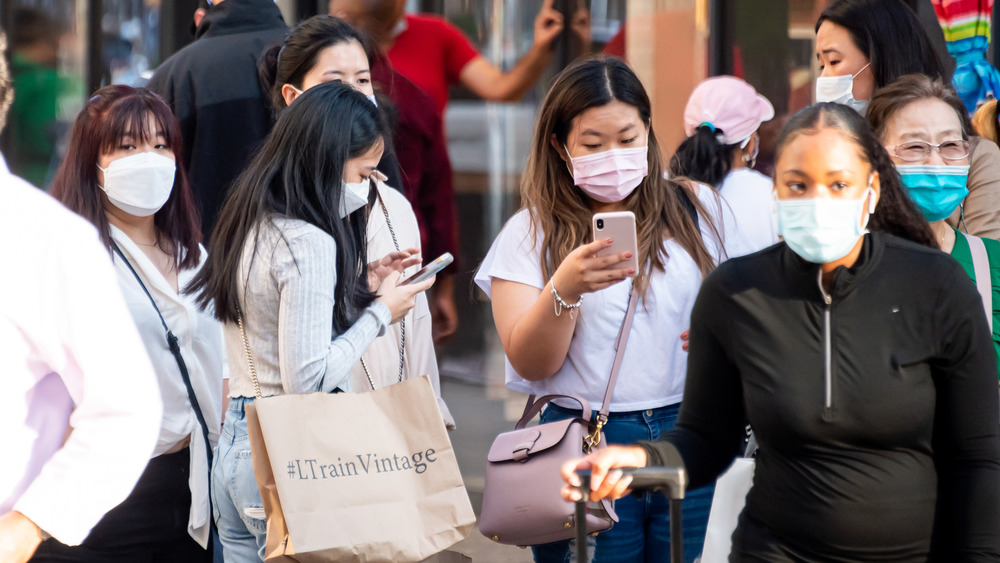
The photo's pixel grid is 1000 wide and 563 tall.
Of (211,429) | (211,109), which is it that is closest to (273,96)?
(211,109)

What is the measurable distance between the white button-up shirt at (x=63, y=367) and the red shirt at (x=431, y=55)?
167 inches

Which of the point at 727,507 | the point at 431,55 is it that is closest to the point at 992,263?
the point at 727,507

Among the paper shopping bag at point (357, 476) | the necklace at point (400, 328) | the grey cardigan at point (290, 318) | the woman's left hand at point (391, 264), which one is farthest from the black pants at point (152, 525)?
the woman's left hand at point (391, 264)

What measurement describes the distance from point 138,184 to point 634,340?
152 centimetres

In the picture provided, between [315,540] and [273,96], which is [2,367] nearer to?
[315,540]

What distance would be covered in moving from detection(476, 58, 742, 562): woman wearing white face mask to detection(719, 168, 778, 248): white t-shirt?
0.48m

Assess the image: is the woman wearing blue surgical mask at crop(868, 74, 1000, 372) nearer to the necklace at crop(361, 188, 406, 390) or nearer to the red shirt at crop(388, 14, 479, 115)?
the necklace at crop(361, 188, 406, 390)

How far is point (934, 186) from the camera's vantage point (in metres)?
3.13

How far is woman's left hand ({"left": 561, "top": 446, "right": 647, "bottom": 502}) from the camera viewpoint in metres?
2.11

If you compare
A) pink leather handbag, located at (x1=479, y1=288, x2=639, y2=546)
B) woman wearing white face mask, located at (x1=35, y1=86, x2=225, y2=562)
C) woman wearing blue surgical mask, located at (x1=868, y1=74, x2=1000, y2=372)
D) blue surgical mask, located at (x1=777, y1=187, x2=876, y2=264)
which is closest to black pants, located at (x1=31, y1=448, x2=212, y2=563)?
woman wearing white face mask, located at (x1=35, y1=86, x2=225, y2=562)

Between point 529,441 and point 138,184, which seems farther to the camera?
point 138,184

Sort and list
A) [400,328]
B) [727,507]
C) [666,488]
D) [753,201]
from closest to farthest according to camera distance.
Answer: [666,488], [727,507], [400,328], [753,201]

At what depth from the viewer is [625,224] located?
2.88 metres

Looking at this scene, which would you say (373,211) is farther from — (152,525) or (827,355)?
(827,355)
